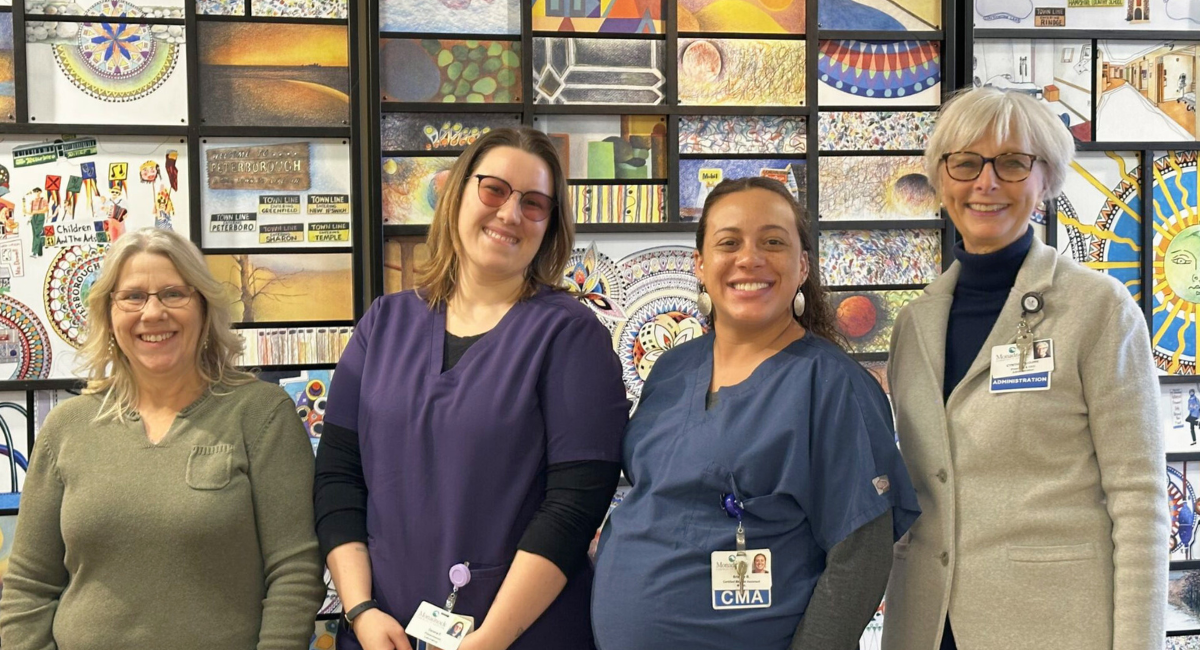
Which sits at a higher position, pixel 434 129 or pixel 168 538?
pixel 434 129

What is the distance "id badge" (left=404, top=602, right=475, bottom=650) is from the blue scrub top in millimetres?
211

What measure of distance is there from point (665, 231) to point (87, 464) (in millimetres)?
1625

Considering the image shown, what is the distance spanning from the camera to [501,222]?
1.61 m

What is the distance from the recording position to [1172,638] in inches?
115

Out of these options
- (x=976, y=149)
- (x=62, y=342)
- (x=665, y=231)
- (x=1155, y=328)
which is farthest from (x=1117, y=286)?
(x=62, y=342)

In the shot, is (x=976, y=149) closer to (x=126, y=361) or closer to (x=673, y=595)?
(x=673, y=595)

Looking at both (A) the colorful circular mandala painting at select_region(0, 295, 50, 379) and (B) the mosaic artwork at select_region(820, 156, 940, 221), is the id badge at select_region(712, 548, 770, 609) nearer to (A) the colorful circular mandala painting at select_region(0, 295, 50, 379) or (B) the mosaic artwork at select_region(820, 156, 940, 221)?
(B) the mosaic artwork at select_region(820, 156, 940, 221)

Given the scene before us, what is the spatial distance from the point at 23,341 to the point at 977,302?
2.41 meters

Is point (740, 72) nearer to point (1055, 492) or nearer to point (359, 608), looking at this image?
point (1055, 492)

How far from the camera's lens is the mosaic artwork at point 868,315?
9.23 feet

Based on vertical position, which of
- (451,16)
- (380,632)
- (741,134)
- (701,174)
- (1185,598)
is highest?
(451,16)

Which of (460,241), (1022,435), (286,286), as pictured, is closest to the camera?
(1022,435)

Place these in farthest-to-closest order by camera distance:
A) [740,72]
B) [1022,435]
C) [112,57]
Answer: [740,72] → [112,57] → [1022,435]

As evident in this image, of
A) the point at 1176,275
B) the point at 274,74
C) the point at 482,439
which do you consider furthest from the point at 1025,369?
the point at 274,74
